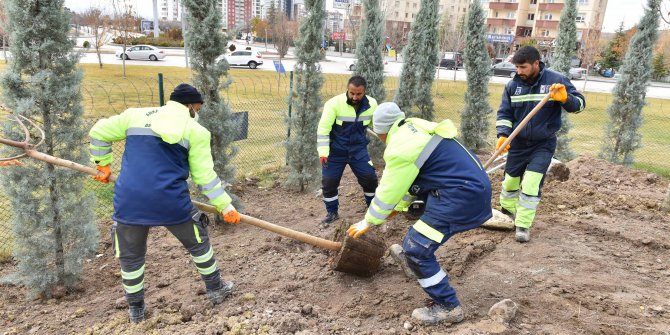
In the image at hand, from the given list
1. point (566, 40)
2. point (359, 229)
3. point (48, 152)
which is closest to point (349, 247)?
point (359, 229)

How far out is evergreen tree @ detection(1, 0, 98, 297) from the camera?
3660 millimetres

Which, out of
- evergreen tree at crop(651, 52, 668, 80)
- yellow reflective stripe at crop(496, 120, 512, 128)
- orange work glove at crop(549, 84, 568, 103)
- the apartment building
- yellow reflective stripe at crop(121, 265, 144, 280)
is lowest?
yellow reflective stripe at crop(121, 265, 144, 280)

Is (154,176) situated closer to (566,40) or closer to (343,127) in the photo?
(343,127)

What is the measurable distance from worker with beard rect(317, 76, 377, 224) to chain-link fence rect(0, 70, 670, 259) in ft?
5.37

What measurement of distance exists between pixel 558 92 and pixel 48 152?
15.9ft

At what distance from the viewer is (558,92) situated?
4395 mm

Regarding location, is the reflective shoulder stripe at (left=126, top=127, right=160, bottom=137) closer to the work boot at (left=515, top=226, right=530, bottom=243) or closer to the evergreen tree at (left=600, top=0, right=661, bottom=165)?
the work boot at (left=515, top=226, right=530, bottom=243)

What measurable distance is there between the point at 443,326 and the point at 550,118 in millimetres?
2654

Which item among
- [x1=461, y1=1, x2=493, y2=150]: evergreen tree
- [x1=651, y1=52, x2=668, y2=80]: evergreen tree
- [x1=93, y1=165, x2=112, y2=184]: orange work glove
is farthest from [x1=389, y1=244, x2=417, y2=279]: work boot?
[x1=651, y1=52, x2=668, y2=80]: evergreen tree

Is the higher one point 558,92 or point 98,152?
point 558,92

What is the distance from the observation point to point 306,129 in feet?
23.0

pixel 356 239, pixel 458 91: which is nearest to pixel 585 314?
pixel 356 239

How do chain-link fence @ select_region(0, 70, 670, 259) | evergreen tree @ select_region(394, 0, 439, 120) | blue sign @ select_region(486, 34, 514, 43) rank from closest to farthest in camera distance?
chain-link fence @ select_region(0, 70, 670, 259) < evergreen tree @ select_region(394, 0, 439, 120) < blue sign @ select_region(486, 34, 514, 43)

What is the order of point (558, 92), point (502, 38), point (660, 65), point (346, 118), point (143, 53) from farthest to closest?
point (502, 38)
point (660, 65)
point (143, 53)
point (346, 118)
point (558, 92)
